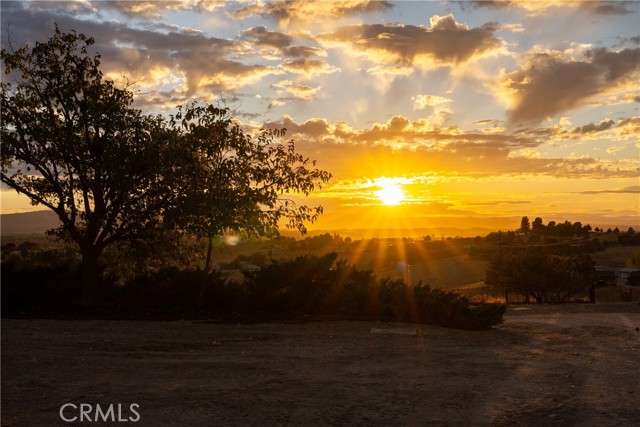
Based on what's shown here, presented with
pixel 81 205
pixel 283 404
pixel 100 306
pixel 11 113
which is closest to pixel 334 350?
pixel 283 404

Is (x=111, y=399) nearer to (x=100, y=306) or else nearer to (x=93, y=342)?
(x=93, y=342)

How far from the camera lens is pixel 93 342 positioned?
12.5 meters

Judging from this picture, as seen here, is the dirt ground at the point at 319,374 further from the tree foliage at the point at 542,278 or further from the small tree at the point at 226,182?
the tree foliage at the point at 542,278

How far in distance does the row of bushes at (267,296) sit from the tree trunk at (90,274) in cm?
31

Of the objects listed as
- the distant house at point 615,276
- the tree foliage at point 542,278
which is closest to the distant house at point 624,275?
the distant house at point 615,276

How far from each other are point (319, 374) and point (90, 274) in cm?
1143

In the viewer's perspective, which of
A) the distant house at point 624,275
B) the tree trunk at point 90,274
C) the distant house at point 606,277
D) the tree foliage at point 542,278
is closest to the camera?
the tree trunk at point 90,274

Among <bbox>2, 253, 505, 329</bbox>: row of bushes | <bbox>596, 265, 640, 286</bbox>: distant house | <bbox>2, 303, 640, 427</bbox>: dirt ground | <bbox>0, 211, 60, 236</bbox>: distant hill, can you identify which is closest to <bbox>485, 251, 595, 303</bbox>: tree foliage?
<bbox>596, 265, 640, 286</bbox>: distant house

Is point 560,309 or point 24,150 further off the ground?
point 24,150

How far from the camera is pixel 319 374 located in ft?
31.4

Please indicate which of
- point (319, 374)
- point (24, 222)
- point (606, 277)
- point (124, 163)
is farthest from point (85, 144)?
point (24, 222)

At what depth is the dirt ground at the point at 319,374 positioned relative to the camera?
738cm

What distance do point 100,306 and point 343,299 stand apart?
7.04m

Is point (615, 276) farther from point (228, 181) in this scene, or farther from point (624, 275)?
point (228, 181)
